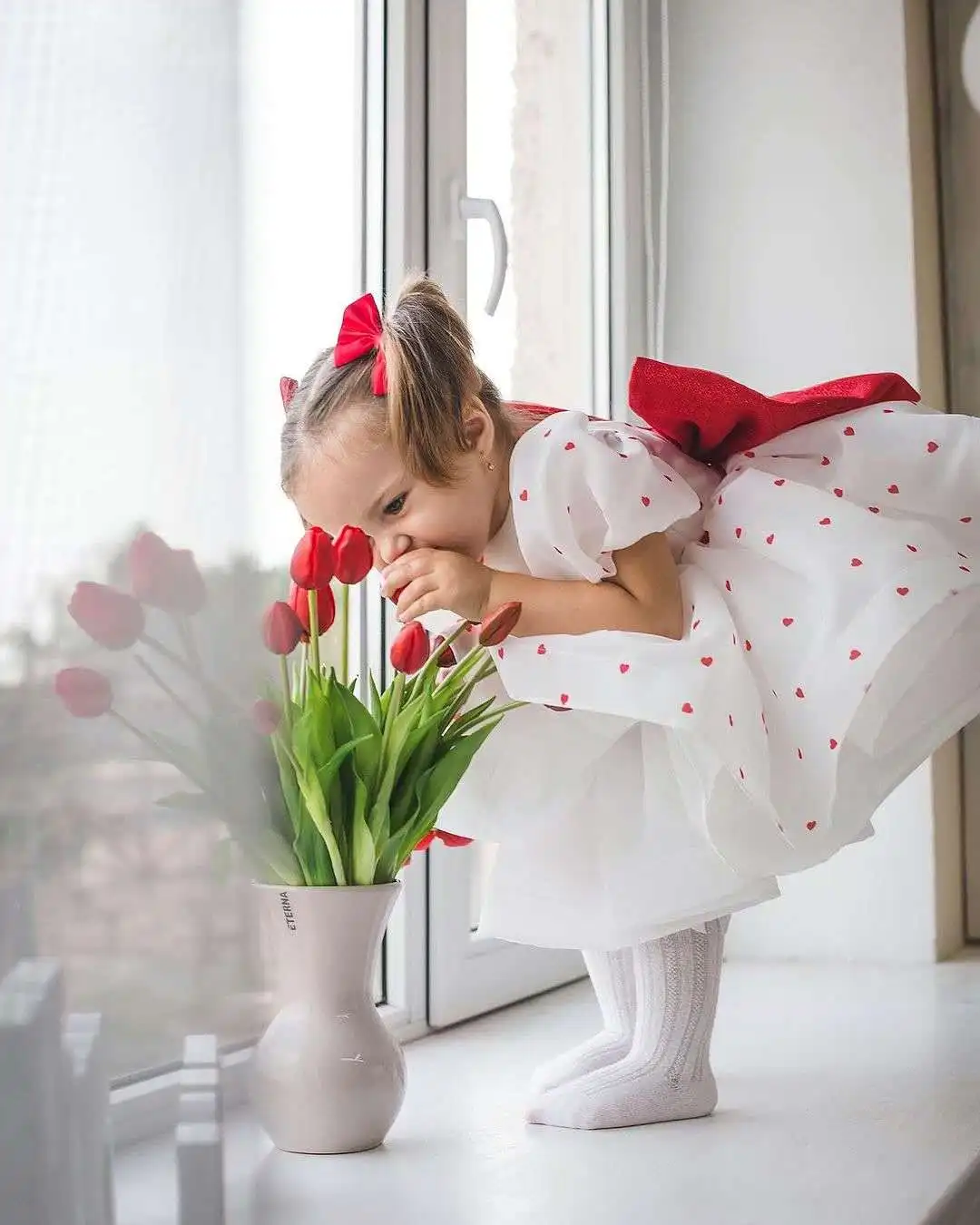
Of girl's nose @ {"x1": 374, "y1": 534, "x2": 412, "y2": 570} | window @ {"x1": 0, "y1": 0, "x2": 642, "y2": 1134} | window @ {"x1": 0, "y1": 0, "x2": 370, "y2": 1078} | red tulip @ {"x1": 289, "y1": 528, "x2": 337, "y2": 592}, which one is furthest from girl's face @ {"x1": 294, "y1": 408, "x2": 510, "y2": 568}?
window @ {"x1": 0, "y1": 0, "x2": 370, "y2": 1078}

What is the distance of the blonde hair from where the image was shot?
91 centimetres

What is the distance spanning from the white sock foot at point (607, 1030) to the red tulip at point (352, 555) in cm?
40

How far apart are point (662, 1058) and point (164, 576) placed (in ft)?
2.22

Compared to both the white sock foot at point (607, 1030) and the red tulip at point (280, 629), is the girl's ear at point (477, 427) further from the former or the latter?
the white sock foot at point (607, 1030)

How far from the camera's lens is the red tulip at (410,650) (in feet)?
2.88

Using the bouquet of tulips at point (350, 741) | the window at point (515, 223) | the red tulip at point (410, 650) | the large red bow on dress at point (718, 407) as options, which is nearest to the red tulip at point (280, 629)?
the bouquet of tulips at point (350, 741)

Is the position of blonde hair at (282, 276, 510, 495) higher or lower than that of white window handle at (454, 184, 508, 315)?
lower

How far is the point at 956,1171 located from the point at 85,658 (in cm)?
72

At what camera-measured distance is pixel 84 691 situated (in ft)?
1.41

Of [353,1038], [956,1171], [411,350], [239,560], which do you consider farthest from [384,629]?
[239,560]

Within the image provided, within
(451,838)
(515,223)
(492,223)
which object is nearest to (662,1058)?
(451,838)

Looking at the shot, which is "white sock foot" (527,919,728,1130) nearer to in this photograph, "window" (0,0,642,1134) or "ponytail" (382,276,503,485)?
"ponytail" (382,276,503,485)

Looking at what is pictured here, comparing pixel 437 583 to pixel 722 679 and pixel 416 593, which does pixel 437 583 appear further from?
pixel 722 679

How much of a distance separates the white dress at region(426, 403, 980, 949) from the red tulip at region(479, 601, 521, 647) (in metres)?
0.07
